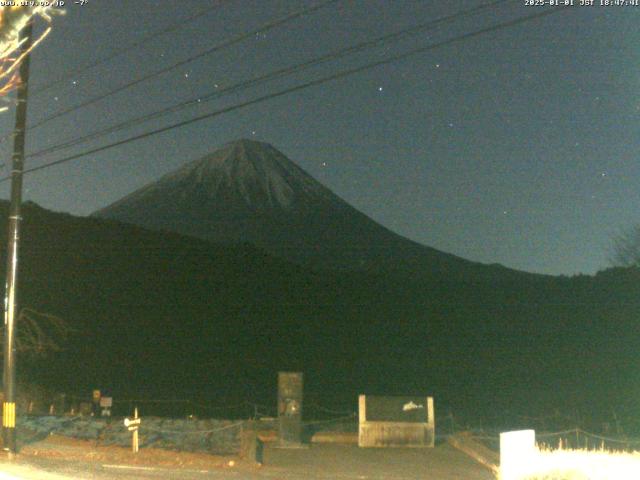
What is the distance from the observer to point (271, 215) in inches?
5482

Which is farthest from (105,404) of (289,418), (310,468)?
(310,468)

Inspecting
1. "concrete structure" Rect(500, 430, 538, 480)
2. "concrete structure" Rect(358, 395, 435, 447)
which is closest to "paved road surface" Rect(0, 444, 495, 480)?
"concrete structure" Rect(358, 395, 435, 447)

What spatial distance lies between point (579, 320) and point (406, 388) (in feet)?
43.0

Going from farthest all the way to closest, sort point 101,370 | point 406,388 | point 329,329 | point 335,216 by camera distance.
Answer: point 335,216 → point 329,329 → point 406,388 → point 101,370

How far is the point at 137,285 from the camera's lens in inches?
2393

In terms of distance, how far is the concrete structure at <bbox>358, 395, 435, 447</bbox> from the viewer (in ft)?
75.9

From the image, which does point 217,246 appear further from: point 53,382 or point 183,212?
point 183,212

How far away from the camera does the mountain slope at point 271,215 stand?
116 m

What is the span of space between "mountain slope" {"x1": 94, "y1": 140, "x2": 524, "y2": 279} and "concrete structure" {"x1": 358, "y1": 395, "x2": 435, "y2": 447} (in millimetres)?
77692

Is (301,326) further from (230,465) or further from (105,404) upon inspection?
(230,465)

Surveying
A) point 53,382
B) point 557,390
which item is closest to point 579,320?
point 557,390

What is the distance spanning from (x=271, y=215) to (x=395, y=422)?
4593 inches

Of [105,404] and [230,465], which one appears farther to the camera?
[105,404]

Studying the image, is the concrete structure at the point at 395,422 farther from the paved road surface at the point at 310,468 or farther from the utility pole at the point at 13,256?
the utility pole at the point at 13,256
